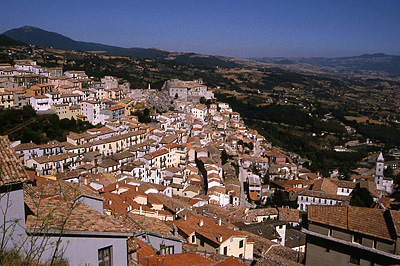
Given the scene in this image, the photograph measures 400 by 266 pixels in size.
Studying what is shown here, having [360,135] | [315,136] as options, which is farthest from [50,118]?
[360,135]

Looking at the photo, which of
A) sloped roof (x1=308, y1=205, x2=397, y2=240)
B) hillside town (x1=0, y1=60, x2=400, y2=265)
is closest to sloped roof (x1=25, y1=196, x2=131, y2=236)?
hillside town (x1=0, y1=60, x2=400, y2=265)

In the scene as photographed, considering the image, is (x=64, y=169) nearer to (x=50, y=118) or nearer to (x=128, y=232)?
(x=50, y=118)

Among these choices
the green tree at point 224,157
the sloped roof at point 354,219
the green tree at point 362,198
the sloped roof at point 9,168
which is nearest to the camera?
the sloped roof at point 9,168

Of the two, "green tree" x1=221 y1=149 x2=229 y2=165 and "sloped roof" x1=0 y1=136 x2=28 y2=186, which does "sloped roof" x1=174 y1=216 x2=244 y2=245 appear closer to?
"sloped roof" x1=0 y1=136 x2=28 y2=186

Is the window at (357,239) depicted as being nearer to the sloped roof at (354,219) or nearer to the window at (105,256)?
the sloped roof at (354,219)

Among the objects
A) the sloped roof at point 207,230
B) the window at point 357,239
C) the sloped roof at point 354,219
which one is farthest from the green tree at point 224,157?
the window at point 357,239

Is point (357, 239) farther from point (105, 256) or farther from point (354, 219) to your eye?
point (105, 256)

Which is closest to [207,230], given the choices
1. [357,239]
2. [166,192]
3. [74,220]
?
[357,239]
